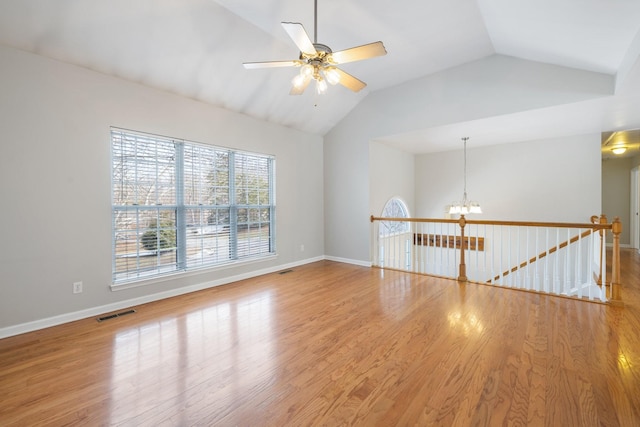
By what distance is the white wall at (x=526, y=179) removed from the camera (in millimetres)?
5195

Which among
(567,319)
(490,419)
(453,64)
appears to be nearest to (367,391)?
(490,419)

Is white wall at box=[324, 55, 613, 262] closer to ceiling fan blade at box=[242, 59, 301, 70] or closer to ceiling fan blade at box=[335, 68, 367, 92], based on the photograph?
ceiling fan blade at box=[335, 68, 367, 92]

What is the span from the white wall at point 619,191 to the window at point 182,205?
9.13 m

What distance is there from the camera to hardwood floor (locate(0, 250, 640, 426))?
166 cm

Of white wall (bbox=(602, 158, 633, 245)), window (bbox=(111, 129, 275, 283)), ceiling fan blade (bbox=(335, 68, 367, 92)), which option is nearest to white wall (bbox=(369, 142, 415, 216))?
window (bbox=(111, 129, 275, 283))

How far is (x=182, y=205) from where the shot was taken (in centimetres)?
388

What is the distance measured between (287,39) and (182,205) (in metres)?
2.66

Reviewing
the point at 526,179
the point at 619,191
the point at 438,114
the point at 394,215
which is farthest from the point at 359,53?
the point at 619,191

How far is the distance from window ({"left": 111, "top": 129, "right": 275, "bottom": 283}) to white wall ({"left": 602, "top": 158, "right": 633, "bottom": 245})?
29.9 feet

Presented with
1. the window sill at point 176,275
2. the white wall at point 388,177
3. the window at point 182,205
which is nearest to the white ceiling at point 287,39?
the window at point 182,205

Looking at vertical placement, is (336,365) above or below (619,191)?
below

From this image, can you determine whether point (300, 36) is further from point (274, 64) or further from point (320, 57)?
point (274, 64)

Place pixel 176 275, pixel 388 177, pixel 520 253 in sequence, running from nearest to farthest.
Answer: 1. pixel 176 275
2. pixel 520 253
3. pixel 388 177

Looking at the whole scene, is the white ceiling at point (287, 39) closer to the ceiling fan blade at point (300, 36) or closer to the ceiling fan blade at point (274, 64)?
the ceiling fan blade at point (274, 64)
